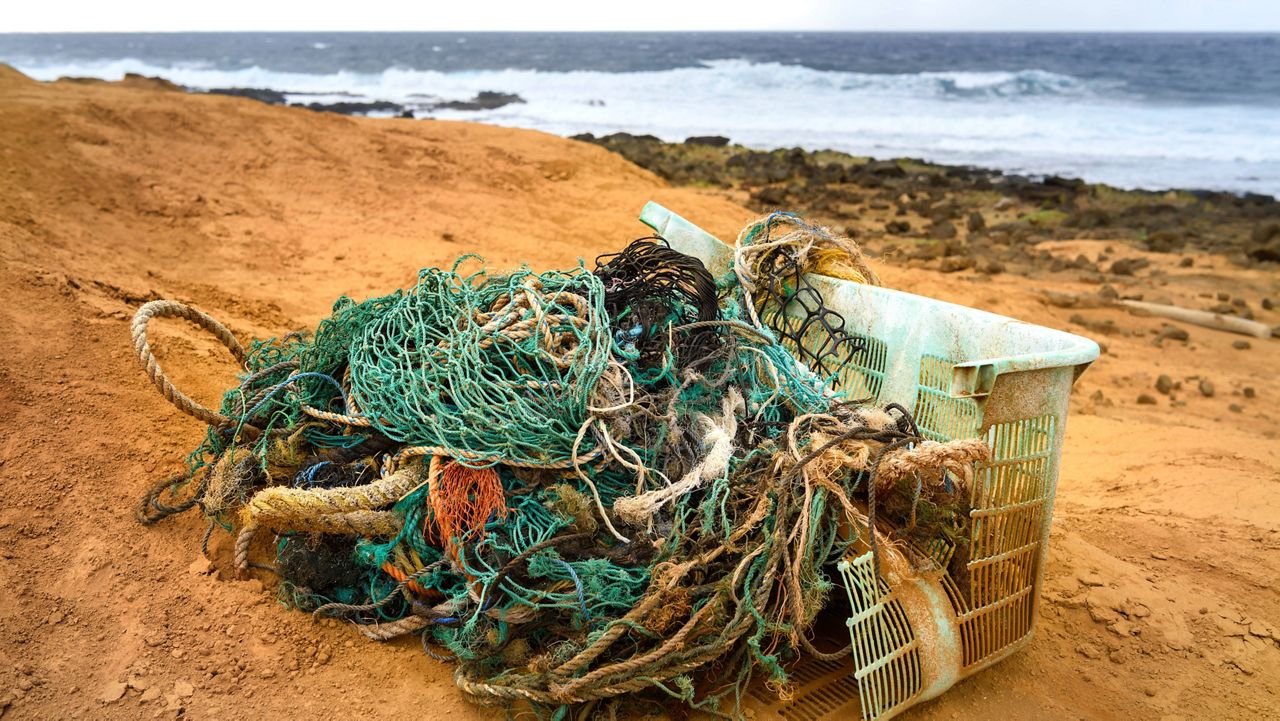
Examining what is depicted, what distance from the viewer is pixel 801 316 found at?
3.74m

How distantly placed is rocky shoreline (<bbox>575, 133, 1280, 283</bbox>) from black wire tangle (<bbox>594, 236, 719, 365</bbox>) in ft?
18.9

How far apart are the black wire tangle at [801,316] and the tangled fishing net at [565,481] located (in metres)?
0.47

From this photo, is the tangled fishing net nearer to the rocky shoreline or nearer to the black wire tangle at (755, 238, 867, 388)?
the black wire tangle at (755, 238, 867, 388)

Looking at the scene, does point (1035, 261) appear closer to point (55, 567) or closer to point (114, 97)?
point (55, 567)

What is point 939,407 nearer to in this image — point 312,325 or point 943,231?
point 312,325

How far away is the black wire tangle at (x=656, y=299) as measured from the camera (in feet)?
9.73

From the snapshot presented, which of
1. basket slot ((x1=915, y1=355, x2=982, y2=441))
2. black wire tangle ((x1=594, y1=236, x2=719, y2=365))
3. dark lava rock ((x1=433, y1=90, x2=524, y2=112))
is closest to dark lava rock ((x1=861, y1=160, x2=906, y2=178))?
basket slot ((x1=915, y1=355, x2=982, y2=441))

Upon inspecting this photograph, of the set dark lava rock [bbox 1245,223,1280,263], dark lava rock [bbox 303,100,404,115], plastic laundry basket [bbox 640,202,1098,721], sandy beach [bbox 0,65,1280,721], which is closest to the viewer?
plastic laundry basket [bbox 640,202,1098,721]

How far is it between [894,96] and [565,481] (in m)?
28.7

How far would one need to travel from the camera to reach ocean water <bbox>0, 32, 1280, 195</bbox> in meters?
18.4

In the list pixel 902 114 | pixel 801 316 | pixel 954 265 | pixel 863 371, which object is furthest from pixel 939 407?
pixel 902 114

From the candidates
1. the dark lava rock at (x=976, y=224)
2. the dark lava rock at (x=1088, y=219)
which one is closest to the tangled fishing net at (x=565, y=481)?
the dark lava rock at (x=976, y=224)

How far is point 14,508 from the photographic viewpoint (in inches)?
104

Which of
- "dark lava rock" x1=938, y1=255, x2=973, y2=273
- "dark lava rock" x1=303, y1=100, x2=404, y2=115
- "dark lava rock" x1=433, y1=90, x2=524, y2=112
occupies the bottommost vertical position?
"dark lava rock" x1=938, y1=255, x2=973, y2=273
